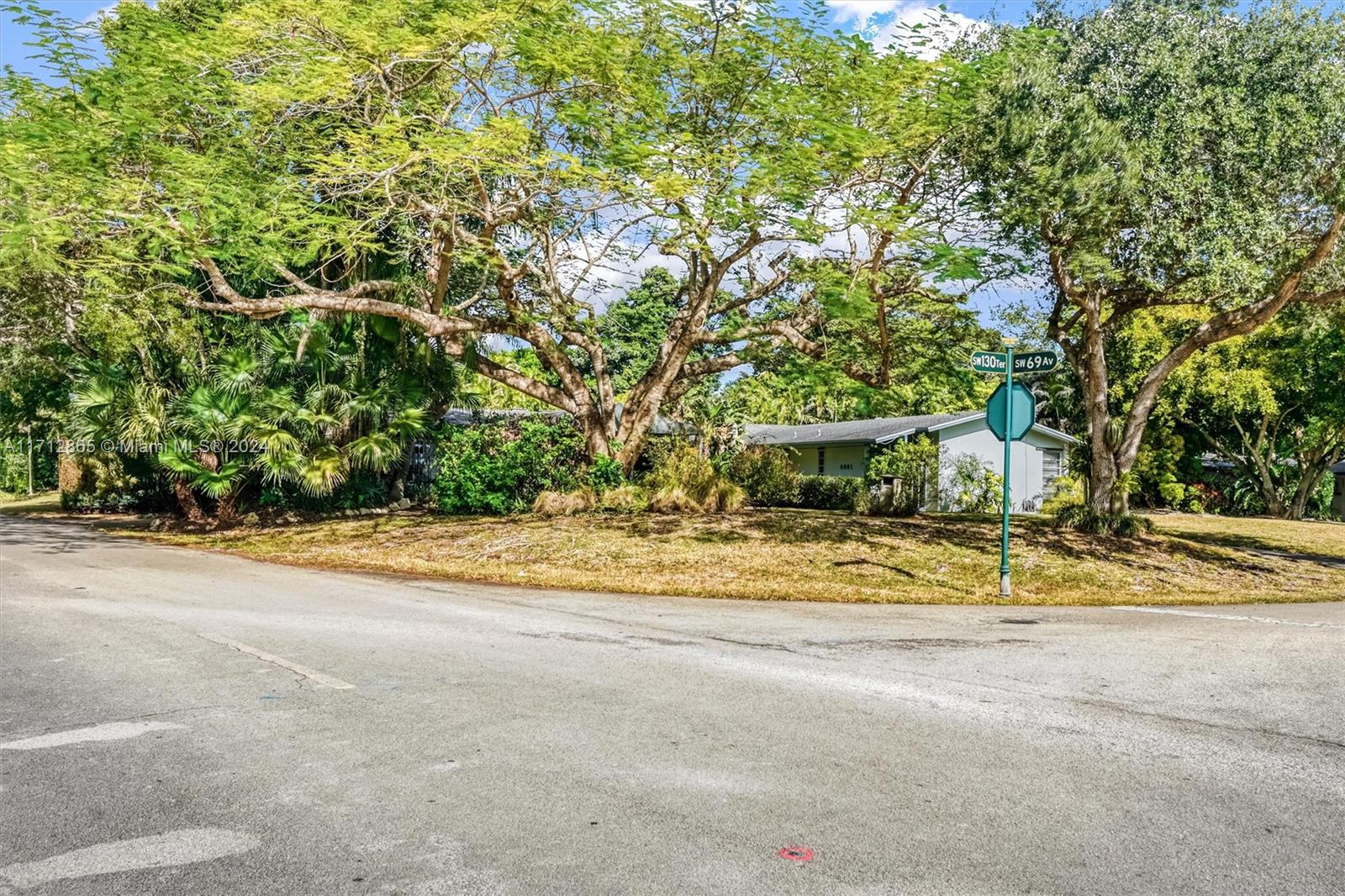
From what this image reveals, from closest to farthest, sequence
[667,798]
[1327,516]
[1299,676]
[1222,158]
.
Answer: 1. [667,798]
2. [1299,676]
3. [1222,158]
4. [1327,516]

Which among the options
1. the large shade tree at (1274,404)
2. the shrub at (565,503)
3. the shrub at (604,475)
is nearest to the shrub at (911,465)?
the shrub at (604,475)

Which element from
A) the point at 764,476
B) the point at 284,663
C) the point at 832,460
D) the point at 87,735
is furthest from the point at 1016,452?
the point at 87,735

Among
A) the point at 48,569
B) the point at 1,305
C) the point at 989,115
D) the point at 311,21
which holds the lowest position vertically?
the point at 48,569

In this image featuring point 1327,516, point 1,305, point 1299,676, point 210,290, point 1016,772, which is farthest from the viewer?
point 1327,516

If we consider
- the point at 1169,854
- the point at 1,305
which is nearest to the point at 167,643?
the point at 1169,854

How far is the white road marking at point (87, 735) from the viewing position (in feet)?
16.4

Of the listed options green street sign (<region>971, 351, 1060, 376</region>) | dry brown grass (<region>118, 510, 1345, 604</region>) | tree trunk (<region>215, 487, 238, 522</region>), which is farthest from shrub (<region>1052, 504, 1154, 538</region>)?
tree trunk (<region>215, 487, 238, 522</region>)

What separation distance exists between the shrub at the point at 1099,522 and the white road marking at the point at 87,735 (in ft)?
53.5

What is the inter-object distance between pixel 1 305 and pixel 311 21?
14006 millimetres

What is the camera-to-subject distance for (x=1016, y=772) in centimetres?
475

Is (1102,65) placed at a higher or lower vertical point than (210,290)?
higher

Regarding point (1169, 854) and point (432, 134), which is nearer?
point (1169, 854)

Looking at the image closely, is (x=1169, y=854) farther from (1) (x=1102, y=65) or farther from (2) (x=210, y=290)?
(2) (x=210, y=290)

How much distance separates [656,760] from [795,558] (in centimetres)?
1035
